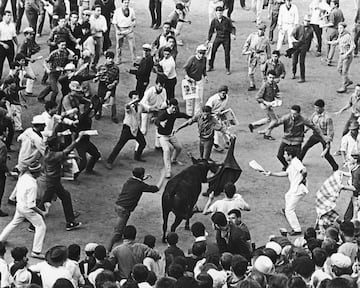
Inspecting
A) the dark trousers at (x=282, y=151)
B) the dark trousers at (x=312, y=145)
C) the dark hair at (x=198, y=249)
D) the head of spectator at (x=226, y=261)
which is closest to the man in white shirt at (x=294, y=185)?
the dark trousers at (x=282, y=151)

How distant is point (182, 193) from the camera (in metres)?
15.9

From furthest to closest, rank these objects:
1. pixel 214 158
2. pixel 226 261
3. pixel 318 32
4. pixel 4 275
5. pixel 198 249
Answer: pixel 318 32 → pixel 214 158 → pixel 198 249 → pixel 226 261 → pixel 4 275

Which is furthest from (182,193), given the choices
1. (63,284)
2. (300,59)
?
(300,59)

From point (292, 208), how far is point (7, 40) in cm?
878

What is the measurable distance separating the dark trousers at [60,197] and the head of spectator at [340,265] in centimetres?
578

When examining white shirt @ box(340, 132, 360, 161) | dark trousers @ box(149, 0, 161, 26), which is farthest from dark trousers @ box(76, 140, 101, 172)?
dark trousers @ box(149, 0, 161, 26)

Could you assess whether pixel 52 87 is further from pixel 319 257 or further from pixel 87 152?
pixel 319 257

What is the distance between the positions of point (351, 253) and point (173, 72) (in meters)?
9.04

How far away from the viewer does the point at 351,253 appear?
520 inches

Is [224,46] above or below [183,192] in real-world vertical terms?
above

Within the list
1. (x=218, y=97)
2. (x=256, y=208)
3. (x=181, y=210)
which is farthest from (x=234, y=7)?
(x=181, y=210)

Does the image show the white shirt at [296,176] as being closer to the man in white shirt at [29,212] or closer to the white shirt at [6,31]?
the man in white shirt at [29,212]

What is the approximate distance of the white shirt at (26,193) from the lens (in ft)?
48.3

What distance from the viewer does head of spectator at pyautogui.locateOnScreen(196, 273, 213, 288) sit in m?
11.2
